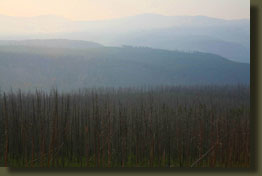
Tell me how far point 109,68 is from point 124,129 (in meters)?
0.47

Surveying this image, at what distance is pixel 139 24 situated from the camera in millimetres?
3400

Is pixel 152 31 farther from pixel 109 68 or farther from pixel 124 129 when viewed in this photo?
pixel 124 129

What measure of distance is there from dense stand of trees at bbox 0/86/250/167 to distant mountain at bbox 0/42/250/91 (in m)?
0.08

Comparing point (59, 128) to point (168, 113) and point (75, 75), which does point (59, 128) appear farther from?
point (168, 113)

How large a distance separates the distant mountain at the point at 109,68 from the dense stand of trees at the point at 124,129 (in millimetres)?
77

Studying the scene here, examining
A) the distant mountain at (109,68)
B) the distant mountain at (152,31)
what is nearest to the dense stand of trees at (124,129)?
the distant mountain at (109,68)

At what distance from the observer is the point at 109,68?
3.37 m

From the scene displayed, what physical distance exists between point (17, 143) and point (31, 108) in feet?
0.89

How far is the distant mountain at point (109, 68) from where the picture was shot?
10.9 ft

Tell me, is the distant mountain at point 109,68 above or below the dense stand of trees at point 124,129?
above

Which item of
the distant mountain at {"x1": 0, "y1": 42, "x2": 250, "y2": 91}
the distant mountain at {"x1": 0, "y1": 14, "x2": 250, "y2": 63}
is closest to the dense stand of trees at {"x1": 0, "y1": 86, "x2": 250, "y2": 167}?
the distant mountain at {"x1": 0, "y1": 42, "x2": 250, "y2": 91}

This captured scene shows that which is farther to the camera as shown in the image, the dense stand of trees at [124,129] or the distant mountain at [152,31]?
the distant mountain at [152,31]

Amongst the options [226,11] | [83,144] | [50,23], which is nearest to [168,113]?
[83,144]

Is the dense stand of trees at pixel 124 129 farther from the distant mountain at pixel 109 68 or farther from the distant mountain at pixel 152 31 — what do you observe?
the distant mountain at pixel 152 31
